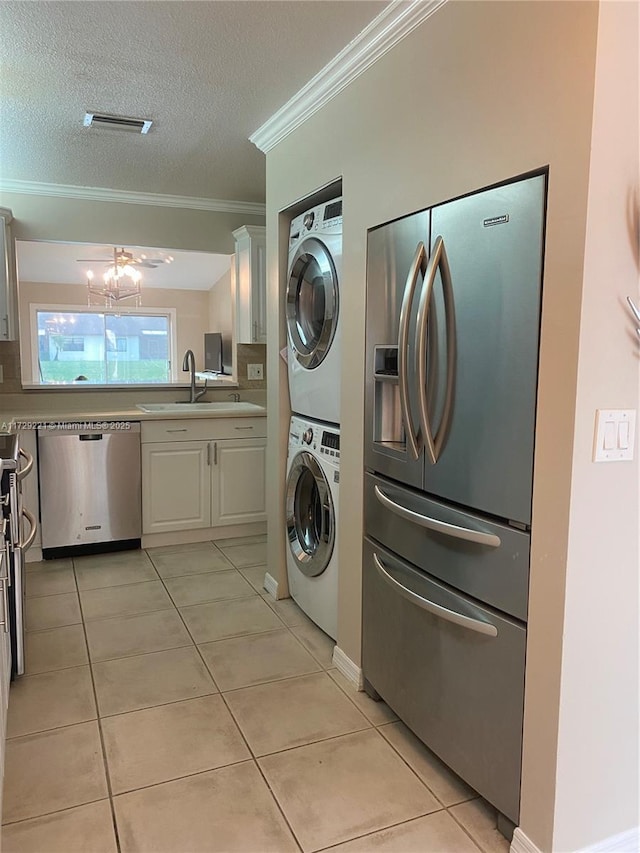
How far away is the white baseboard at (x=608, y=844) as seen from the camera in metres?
1.55

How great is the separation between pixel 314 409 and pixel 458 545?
3.89ft

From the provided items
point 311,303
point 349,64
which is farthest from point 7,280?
point 349,64

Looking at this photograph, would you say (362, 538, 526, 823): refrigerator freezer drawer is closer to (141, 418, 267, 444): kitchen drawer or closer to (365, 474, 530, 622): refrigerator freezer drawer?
(365, 474, 530, 622): refrigerator freezer drawer

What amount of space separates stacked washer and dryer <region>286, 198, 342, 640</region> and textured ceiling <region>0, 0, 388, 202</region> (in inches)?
21.8

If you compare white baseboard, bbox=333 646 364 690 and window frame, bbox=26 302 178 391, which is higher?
window frame, bbox=26 302 178 391

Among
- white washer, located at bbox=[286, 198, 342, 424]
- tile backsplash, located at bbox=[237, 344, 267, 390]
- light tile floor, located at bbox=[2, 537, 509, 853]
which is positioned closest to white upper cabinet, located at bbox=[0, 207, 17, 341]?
tile backsplash, located at bbox=[237, 344, 267, 390]

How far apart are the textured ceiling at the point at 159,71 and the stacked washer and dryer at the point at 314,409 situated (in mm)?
555

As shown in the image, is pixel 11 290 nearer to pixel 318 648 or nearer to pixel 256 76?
pixel 256 76

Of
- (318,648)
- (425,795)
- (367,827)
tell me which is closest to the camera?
(367,827)

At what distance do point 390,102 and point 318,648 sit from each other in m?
2.21

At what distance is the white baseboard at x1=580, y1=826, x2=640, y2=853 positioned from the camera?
156 cm

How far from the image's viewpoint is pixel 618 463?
4.69 ft

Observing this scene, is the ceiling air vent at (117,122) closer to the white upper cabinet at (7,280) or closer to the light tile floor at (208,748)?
the white upper cabinet at (7,280)

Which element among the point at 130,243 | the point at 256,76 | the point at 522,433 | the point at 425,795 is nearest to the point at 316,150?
the point at 256,76
